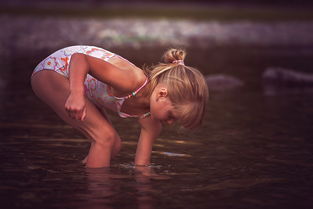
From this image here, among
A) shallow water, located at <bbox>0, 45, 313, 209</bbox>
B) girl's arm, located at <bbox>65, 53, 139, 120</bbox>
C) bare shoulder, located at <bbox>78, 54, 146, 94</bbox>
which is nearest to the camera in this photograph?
shallow water, located at <bbox>0, 45, 313, 209</bbox>

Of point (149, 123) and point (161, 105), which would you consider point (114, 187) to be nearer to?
point (161, 105)

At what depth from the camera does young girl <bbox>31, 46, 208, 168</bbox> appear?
201 inches

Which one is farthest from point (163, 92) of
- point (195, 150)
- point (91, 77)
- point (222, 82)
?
point (222, 82)

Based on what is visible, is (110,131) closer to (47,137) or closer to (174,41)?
(47,137)

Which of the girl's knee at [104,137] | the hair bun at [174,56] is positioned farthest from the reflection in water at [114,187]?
the hair bun at [174,56]

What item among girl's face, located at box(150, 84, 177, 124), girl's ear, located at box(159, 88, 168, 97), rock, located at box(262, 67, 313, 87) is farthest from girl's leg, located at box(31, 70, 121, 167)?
rock, located at box(262, 67, 313, 87)

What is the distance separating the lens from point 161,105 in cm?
513

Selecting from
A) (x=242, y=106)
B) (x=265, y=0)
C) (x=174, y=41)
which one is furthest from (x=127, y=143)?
(x=265, y=0)

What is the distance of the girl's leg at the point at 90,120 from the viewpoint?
5453 mm

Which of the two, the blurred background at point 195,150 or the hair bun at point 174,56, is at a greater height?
the hair bun at point 174,56

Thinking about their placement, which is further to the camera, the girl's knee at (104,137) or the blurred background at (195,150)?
the girl's knee at (104,137)

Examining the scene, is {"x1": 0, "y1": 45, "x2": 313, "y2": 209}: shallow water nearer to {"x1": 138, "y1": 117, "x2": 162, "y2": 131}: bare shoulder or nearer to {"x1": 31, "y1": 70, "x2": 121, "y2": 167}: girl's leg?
{"x1": 31, "y1": 70, "x2": 121, "y2": 167}: girl's leg

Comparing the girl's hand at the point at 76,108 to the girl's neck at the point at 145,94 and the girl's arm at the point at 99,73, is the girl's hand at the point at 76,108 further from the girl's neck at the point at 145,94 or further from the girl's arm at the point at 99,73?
the girl's neck at the point at 145,94

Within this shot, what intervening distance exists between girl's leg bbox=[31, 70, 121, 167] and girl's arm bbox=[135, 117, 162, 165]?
0.18 meters
